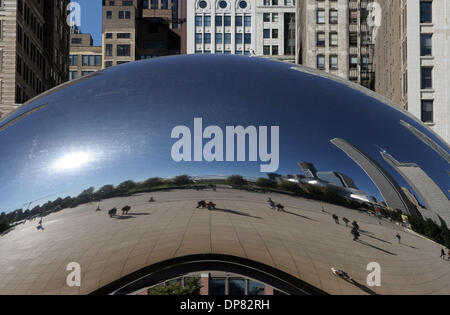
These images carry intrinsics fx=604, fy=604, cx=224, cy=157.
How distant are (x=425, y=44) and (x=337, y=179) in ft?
153

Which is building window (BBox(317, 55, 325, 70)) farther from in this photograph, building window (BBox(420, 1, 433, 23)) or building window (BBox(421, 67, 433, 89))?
building window (BBox(421, 67, 433, 89))

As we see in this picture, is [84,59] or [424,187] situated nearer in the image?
[424,187]

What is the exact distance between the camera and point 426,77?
46688 millimetres

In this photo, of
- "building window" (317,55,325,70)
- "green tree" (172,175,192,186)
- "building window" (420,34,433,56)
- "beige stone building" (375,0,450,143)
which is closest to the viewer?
"green tree" (172,175,192,186)

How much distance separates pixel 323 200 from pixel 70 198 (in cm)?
148

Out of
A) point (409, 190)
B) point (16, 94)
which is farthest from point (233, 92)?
point (16, 94)

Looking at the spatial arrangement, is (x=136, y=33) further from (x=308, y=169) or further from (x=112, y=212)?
(x=308, y=169)

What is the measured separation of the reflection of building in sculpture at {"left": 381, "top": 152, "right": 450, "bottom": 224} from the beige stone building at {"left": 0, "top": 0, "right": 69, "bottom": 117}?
51.3m

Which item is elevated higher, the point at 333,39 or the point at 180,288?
the point at 333,39

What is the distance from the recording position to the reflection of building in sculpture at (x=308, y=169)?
3.49 m

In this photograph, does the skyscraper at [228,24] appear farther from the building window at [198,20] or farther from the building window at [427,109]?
the building window at [427,109]

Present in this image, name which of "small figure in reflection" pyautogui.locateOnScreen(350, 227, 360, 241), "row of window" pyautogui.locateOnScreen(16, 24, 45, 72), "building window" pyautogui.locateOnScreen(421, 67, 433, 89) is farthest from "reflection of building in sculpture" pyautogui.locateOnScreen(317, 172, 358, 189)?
"row of window" pyautogui.locateOnScreen(16, 24, 45, 72)

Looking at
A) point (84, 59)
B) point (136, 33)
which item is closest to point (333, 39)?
point (136, 33)

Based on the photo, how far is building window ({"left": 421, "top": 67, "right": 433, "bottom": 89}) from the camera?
4647 cm
